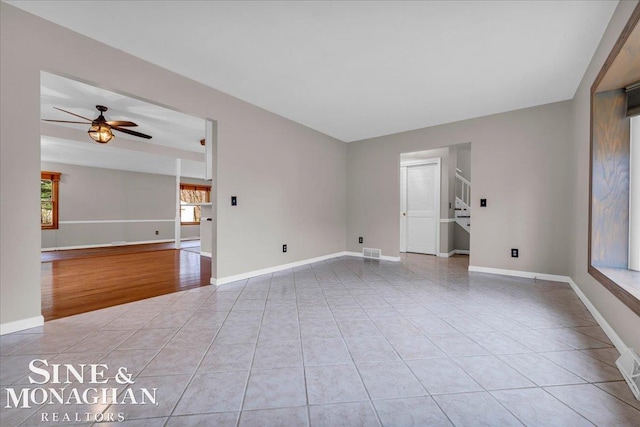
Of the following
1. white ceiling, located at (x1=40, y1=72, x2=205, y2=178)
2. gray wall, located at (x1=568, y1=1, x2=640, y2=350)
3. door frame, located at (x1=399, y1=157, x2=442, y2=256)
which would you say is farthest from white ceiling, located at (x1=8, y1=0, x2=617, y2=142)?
door frame, located at (x1=399, y1=157, x2=442, y2=256)

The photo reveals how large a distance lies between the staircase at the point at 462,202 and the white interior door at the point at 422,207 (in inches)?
22.7

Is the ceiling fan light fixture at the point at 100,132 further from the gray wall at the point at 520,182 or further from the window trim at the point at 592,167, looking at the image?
the window trim at the point at 592,167

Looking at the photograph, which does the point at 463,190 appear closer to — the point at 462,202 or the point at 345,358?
the point at 462,202

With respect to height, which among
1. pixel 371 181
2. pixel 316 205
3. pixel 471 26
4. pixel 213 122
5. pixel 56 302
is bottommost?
pixel 56 302

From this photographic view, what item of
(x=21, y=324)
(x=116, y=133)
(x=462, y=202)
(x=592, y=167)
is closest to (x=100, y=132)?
(x=116, y=133)

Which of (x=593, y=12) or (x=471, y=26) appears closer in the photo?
(x=593, y=12)

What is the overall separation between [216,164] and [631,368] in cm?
362

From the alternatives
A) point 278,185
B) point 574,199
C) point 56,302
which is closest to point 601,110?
point 574,199

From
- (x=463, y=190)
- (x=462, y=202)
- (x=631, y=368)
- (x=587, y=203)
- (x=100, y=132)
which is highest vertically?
(x=100, y=132)

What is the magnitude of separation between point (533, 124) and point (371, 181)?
2466 mm

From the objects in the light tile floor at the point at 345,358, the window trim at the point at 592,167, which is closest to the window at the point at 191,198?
the light tile floor at the point at 345,358

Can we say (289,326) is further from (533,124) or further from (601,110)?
(533,124)

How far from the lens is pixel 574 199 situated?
3018 millimetres

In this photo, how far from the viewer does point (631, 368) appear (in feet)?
4.56
